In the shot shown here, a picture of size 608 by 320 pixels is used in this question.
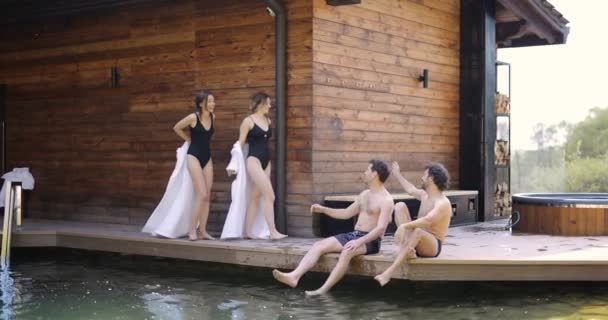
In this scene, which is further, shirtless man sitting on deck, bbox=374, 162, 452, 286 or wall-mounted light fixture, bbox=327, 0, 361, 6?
wall-mounted light fixture, bbox=327, 0, 361, 6

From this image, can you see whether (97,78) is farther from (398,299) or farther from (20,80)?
(398,299)

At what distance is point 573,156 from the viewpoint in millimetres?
22203

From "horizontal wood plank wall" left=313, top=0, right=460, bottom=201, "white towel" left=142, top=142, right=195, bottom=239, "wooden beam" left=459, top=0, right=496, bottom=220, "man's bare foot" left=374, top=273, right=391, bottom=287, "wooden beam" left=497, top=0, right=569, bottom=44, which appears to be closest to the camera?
"man's bare foot" left=374, top=273, right=391, bottom=287

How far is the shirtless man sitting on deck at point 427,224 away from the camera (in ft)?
21.0

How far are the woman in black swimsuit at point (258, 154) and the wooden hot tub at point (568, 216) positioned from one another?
2876 millimetres

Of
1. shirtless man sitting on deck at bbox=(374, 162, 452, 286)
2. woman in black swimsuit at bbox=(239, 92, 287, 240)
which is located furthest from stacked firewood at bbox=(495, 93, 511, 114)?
shirtless man sitting on deck at bbox=(374, 162, 452, 286)

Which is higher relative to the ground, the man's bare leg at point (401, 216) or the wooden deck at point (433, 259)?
the man's bare leg at point (401, 216)

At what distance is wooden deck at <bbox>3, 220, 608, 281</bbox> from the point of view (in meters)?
6.54

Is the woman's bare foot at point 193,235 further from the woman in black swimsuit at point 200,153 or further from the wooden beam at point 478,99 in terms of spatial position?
the wooden beam at point 478,99

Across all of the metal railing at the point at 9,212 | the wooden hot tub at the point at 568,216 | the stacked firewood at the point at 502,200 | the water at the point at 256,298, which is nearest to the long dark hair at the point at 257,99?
the water at the point at 256,298

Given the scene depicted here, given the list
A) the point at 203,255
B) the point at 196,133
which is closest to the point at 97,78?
the point at 196,133

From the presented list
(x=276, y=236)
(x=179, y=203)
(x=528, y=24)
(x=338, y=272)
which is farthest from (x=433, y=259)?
(x=528, y=24)

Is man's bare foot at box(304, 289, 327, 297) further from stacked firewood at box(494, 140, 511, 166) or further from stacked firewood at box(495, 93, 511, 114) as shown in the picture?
stacked firewood at box(495, 93, 511, 114)

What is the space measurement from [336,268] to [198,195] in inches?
80.6
